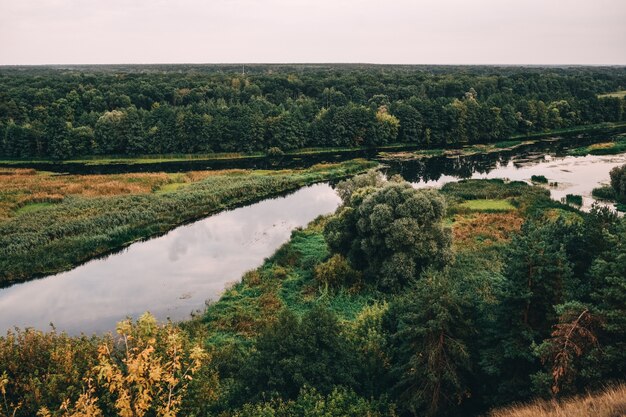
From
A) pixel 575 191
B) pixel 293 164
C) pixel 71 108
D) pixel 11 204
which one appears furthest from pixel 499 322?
pixel 71 108

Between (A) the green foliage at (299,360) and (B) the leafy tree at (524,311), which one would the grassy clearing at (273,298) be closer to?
(A) the green foliage at (299,360)

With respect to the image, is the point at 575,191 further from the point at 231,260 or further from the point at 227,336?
the point at 227,336

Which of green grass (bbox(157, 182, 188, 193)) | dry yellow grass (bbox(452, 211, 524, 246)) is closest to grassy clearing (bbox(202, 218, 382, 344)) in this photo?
dry yellow grass (bbox(452, 211, 524, 246))

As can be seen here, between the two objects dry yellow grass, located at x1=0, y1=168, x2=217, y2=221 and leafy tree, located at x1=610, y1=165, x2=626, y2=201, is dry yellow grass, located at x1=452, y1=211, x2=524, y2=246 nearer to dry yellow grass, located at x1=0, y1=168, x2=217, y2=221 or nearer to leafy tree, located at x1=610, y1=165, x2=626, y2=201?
leafy tree, located at x1=610, y1=165, x2=626, y2=201

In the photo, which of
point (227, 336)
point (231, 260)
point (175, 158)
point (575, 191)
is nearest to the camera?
point (227, 336)

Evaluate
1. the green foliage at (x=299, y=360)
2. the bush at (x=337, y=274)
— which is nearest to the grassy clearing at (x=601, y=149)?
the bush at (x=337, y=274)

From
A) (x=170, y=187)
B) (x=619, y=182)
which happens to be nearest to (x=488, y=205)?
(x=619, y=182)
